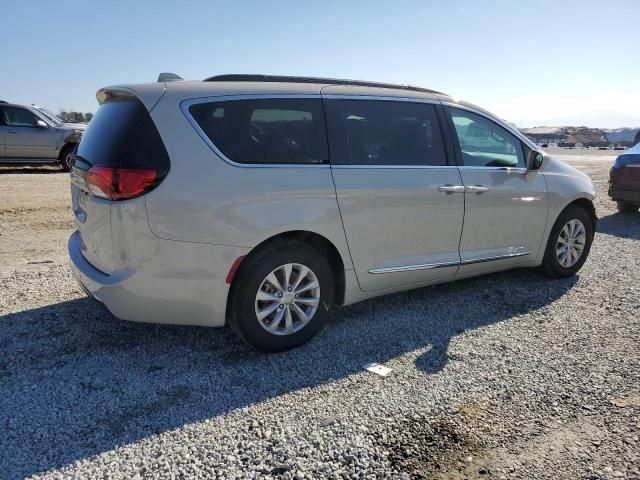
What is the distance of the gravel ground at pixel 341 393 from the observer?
8.38 feet

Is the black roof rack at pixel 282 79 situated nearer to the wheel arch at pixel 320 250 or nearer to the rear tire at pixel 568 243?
the wheel arch at pixel 320 250

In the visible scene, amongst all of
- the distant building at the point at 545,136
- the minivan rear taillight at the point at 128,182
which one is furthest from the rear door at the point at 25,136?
the distant building at the point at 545,136

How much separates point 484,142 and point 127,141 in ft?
10.6

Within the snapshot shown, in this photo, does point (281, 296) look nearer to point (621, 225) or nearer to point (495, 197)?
point (495, 197)

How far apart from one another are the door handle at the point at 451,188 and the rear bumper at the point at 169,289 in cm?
187

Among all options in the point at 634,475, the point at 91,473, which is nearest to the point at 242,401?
the point at 91,473

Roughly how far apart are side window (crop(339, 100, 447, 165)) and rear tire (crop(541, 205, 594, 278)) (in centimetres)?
180

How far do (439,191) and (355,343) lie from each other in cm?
145

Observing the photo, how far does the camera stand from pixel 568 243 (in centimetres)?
549

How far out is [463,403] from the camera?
310 cm

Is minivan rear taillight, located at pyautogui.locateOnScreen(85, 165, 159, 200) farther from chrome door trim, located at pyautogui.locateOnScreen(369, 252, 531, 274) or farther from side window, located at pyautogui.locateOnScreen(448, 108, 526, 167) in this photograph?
side window, located at pyautogui.locateOnScreen(448, 108, 526, 167)

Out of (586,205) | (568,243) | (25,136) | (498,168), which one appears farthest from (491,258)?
(25,136)

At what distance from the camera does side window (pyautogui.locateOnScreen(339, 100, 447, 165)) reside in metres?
3.96

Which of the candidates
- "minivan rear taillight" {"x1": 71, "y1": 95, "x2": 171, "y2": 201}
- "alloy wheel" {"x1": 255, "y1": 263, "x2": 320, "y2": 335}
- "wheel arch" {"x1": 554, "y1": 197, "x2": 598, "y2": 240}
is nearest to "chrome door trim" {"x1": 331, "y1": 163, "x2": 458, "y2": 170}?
"alloy wheel" {"x1": 255, "y1": 263, "x2": 320, "y2": 335}
